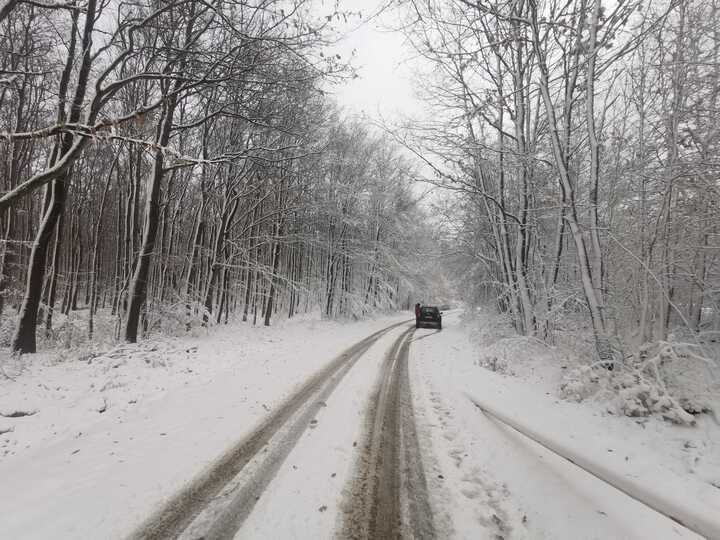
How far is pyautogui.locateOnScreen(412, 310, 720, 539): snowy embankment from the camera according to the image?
262cm

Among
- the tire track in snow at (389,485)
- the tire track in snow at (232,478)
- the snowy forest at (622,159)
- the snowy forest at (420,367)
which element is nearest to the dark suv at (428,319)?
the snowy forest at (420,367)

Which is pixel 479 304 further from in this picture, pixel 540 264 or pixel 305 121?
pixel 305 121

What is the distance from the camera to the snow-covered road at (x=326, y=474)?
253 cm

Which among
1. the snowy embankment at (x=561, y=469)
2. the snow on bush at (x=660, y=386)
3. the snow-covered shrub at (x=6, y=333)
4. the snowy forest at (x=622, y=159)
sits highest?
the snowy forest at (x=622, y=159)

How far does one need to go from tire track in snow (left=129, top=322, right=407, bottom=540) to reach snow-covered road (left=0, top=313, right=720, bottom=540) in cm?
2

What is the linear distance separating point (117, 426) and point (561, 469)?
18.3 feet

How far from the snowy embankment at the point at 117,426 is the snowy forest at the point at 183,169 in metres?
2.93

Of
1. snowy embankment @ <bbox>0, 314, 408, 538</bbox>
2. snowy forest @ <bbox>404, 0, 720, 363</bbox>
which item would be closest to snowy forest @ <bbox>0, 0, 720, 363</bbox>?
A: snowy forest @ <bbox>404, 0, 720, 363</bbox>

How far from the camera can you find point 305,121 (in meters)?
11.8

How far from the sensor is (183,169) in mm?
15992

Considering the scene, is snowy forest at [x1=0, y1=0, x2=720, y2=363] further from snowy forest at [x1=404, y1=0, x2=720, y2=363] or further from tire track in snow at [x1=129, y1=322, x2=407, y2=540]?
tire track in snow at [x1=129, y1=322, x2=407, y2=540]

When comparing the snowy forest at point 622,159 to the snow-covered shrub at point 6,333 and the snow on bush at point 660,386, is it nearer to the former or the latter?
the snow on bush at point 660,386

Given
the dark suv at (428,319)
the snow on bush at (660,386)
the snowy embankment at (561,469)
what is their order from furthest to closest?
the dark suv at (428,319)
the snow on bush at (660,386)
the snowy embankment at (561,469)

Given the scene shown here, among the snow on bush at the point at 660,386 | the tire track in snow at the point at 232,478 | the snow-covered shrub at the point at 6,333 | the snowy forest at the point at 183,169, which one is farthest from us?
the snow-covered shrub at the point at 6,333
